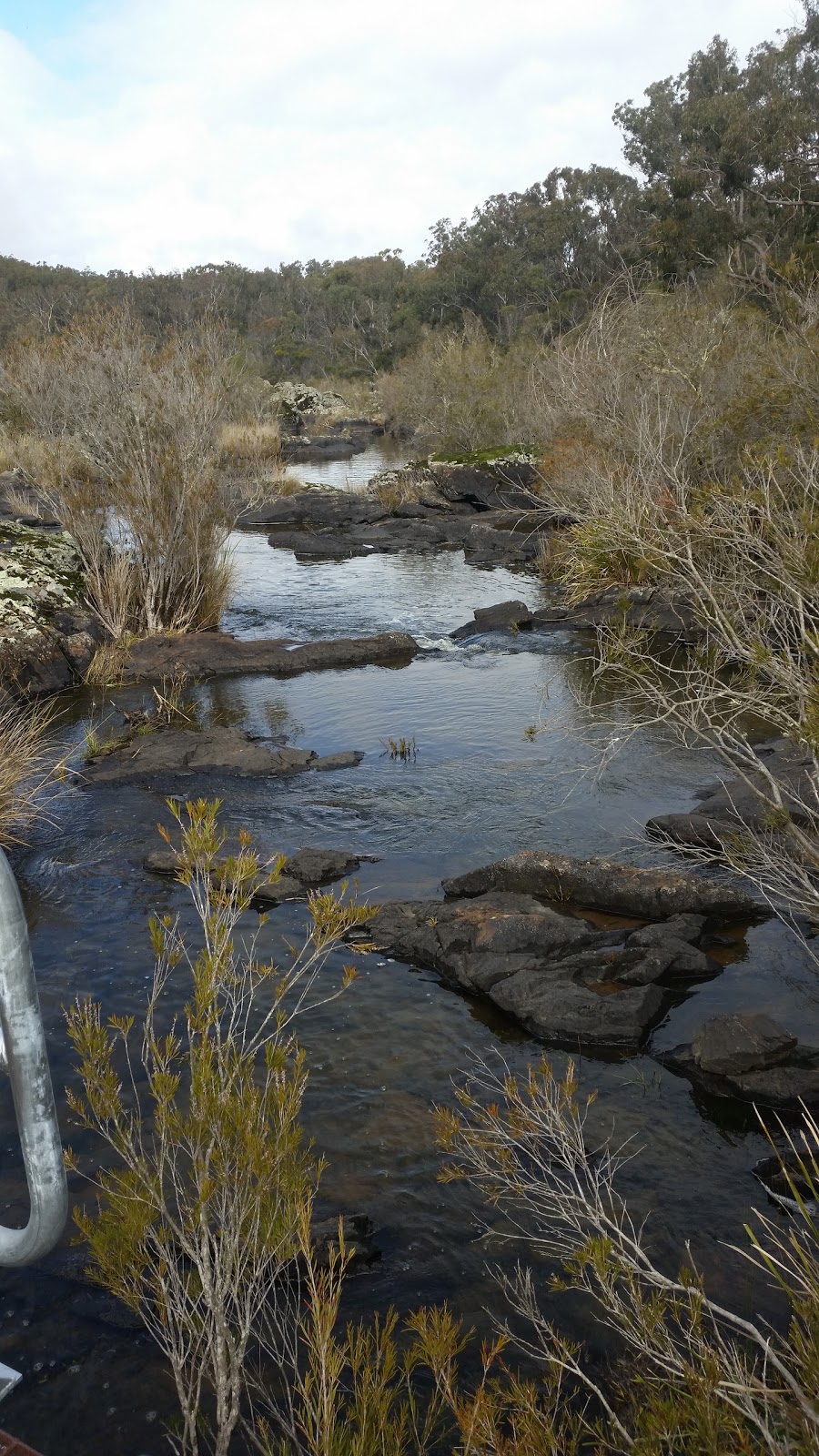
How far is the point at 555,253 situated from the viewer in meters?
44.0

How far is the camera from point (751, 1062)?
4.83 m

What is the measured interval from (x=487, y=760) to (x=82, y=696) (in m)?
4.64

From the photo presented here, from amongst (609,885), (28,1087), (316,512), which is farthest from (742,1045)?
(316,512)

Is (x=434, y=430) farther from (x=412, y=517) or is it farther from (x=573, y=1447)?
(x=573, y=1447)

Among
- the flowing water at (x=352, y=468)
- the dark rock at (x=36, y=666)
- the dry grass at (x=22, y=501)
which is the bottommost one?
the flowing water at (x=352, y=468)

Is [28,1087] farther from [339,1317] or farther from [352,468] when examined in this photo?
[352,468]

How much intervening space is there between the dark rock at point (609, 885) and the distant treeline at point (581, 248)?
15.0 ft

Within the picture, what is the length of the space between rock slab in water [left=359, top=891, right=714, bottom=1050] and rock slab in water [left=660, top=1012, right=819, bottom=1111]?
Result: 0.37m

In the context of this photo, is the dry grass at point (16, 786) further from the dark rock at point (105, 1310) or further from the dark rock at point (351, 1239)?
the dark rock at point (351, 1239)

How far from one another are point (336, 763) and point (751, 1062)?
5.06 metres

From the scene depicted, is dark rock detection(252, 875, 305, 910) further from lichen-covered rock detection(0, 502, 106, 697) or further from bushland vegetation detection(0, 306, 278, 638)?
bushland vegetation detection(0, 306, 278, 638)

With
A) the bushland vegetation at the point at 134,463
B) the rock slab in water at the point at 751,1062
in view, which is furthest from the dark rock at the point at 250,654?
the rock slab in water at the point at 751,1062

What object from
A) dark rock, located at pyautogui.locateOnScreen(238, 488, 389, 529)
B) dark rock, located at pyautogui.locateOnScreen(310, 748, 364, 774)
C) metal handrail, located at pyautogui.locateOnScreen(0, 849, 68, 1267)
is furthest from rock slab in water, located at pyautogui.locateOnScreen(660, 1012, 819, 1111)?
dark rock, located at pyautogui.locateOnScreen(238, 488, 389, 529)

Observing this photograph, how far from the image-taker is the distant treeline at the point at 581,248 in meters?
25.2
